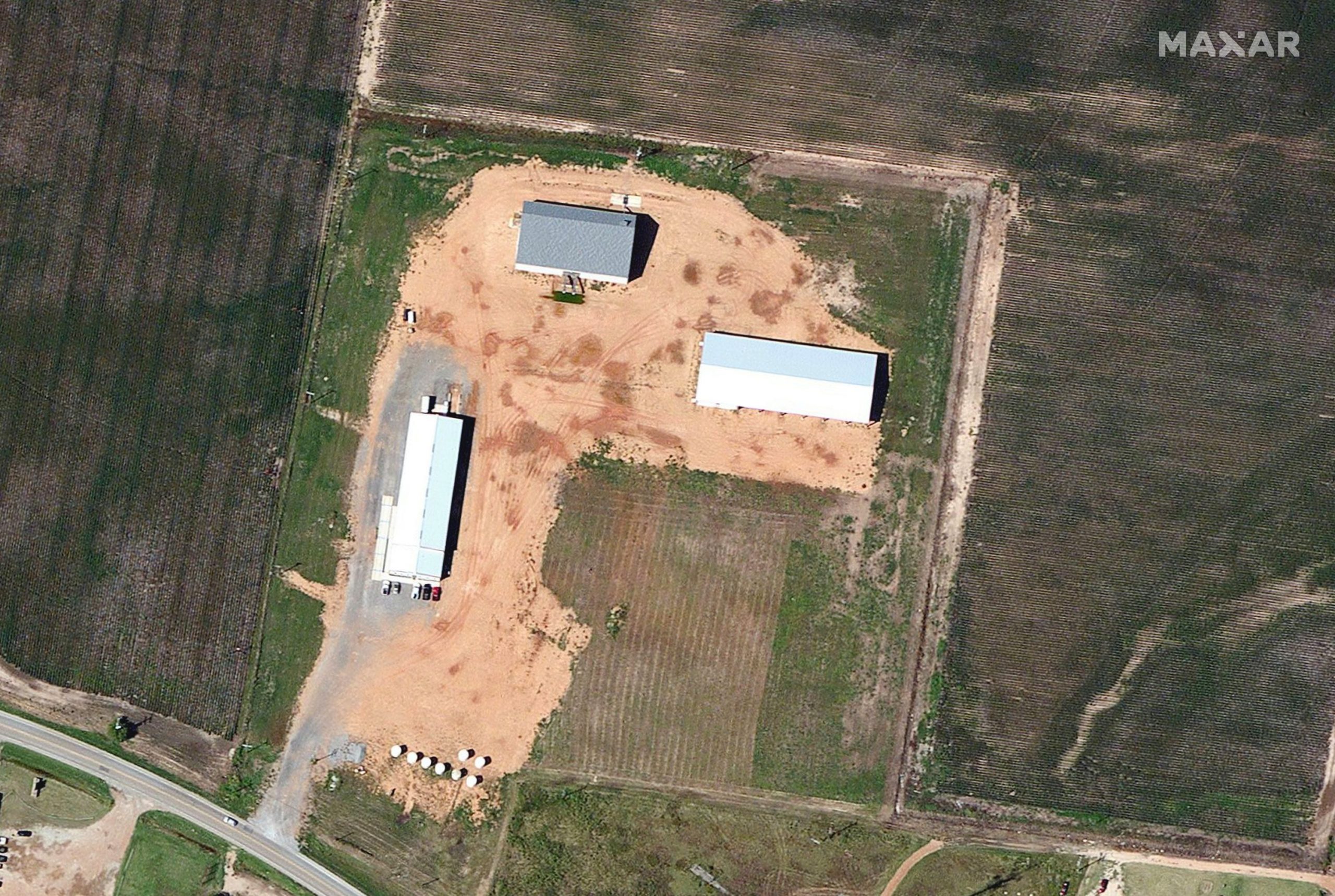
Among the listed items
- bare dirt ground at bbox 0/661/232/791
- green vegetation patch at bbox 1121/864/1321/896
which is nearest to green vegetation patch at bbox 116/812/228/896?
bare dirt ground at bbox 0/661/232/791

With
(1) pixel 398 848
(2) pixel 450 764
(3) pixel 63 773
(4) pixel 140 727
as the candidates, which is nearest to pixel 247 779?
(4) pixel 140 727

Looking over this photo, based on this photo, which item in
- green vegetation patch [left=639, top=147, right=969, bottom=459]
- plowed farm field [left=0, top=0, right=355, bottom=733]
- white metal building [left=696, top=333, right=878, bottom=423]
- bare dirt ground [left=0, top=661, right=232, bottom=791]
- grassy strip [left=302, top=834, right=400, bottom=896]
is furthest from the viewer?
green vegetation patch [left=639, top=147, right=969, bottom=459]

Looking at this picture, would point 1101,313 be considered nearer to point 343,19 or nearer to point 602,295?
point 602,295

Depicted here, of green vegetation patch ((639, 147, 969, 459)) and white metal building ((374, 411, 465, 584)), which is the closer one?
white metal building ((374, 411, 465, 584))

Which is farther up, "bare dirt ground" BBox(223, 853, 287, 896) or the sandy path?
the sandy path

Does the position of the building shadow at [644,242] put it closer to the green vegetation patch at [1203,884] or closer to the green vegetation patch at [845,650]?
the green vegetation patch at [845,650]

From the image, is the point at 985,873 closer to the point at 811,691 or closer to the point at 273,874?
the point at 811,691

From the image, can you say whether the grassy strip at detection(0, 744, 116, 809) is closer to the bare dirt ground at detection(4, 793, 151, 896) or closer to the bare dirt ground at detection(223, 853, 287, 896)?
the bare dirt ground at detection(4, 793, 151, 896)

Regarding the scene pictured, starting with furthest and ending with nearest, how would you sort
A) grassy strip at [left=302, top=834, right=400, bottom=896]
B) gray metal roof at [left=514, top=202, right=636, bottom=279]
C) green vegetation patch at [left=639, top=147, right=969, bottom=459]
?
green vegetation patch at [left=639, top=147, right=969, bottom=459] < grassy strip at [left=302, top=834, right=400, bottom=896] < gray metal roof at [left=514, top=202, right=636, bottom=279]
